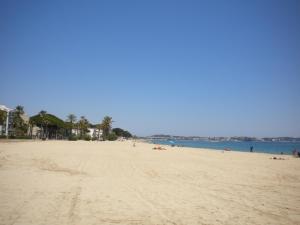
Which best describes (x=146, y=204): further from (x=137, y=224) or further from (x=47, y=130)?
(x=47, y=130)

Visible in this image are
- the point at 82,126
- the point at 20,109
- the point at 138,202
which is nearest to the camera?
the point at 138,202

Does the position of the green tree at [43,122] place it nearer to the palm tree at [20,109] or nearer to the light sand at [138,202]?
the palm tree at [20,109]

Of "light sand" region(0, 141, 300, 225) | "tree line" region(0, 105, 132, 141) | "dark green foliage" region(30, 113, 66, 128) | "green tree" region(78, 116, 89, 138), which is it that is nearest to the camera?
"light sand" region(0, 141, 300, 225)

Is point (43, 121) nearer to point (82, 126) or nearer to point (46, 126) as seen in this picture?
point (46, 126)

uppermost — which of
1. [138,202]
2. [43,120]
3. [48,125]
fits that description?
[43,120]

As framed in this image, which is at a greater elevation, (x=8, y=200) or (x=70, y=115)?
(x=70, y=115)

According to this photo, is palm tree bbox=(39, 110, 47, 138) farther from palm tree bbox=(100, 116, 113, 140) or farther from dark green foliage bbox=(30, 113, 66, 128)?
palm tree bbox=(100, 116, 113, 140)

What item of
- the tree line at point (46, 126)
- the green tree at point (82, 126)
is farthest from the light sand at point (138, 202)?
the green tree at point (82, 126)

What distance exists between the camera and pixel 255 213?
22.6ft

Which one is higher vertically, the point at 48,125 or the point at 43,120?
the point at 43,120

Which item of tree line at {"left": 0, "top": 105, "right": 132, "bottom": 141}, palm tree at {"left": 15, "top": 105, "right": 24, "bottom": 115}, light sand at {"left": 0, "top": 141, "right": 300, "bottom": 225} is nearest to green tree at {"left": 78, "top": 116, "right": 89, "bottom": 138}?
tree line at {"left": 0, "top": 105, "right": 132, "bottom": 141}

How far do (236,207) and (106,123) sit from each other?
386 ft

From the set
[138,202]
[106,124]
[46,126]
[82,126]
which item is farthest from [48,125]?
[138,202]

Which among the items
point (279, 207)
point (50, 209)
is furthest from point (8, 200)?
point (279, 207)
